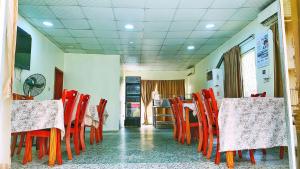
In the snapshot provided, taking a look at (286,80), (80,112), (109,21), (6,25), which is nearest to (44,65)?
(109,21)

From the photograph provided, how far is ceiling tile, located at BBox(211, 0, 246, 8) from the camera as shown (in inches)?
172

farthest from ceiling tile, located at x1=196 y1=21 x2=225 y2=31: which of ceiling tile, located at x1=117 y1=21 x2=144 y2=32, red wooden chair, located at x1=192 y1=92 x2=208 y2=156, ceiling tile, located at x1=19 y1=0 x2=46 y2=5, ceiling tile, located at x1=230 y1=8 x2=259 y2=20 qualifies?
ceiling tile, located at x1=19 y1=0 x2=46 y2=5

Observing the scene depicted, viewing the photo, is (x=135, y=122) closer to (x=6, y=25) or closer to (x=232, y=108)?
(x=232, y=108)

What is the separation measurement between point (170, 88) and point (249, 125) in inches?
368

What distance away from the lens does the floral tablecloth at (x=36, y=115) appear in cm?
269

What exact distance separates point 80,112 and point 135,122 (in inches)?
266

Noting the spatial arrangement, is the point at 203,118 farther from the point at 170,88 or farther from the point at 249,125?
the point at 170,88

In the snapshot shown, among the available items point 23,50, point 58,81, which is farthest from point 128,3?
point 58,81

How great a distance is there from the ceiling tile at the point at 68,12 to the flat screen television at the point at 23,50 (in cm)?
80

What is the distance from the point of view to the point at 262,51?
16.4ft

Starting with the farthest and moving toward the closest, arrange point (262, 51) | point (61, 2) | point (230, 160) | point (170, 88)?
point (170, 88) < point (262, 51) < point (61, 2) < point (230, 160)

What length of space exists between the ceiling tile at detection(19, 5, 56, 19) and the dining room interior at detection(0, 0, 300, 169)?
2 cm

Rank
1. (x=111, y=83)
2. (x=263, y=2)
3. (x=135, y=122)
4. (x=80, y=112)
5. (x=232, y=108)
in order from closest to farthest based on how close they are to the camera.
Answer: (x=232, y=108), (x=80, y=112), (x=263, y=2), (x=111, y=83), (x=135, y=122)

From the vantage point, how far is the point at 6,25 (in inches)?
74.2
